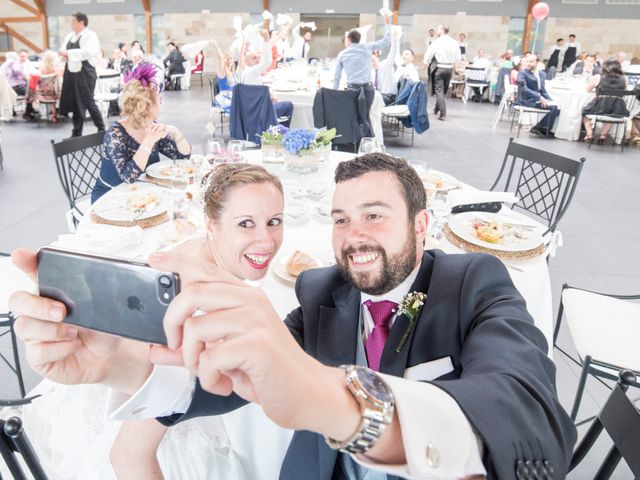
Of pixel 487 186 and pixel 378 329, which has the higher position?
pixel 378 329

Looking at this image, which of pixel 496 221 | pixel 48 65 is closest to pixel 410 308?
pixel 496 221

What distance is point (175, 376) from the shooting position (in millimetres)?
797

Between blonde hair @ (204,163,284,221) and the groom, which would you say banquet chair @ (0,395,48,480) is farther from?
blonde hair @ (204,163,284,221)

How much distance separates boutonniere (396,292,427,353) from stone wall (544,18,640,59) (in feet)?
60.8

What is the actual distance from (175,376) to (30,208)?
4.20 meters

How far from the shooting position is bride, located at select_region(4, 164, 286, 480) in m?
1.11

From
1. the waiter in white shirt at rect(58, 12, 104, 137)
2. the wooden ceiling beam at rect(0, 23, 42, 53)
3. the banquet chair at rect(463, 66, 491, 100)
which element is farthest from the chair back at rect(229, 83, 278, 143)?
the wooden ceiling beam at rect(0, 23, 42, 53)

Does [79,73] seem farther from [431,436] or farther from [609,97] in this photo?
[609,97]

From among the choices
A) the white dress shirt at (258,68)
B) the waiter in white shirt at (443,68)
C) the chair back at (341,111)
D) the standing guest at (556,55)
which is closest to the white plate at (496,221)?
the chair back at (341,111)

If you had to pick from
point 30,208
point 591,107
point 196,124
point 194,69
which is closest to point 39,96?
point 196,124

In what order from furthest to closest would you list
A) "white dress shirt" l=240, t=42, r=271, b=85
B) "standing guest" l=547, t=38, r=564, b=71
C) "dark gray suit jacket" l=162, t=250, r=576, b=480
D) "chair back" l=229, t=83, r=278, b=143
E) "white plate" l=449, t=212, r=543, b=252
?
1. "standing guest" l=547, t=38, r=564, b=71
2. "white dress shirt" l=240, t=42, r=271, b=85
3. "chair back" l=229, t=83, r=278, b=143
4. "white plate" l=449, t=212, r=543, b=252
5. "dark gray suit jacket" l=162, t=250, r=576, b=480

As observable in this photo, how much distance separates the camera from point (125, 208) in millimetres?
1979

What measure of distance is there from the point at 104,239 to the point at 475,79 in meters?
12.0

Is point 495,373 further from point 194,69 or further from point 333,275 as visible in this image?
A: point 194,69
